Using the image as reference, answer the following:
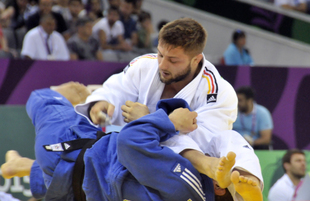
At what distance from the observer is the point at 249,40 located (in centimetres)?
855

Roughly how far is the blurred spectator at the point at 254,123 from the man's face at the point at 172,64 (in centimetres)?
243

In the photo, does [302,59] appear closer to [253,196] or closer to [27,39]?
[27,39]

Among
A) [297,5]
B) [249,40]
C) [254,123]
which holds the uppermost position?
[297,5]

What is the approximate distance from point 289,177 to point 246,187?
1794 mm

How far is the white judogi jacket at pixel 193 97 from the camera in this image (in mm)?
2111

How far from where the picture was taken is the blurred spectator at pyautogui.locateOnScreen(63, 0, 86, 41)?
641 centimetres

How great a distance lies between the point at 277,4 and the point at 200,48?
259 inches

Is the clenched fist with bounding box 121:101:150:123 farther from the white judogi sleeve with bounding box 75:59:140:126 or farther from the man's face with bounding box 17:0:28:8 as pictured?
the man's face with bounding box 17:0:28:8

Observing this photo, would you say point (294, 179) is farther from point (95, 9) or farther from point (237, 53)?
point (95, 9)

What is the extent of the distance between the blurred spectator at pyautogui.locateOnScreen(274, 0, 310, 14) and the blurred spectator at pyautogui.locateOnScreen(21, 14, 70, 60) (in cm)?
492

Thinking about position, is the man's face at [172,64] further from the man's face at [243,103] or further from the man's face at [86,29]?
the man's face at [86,29]

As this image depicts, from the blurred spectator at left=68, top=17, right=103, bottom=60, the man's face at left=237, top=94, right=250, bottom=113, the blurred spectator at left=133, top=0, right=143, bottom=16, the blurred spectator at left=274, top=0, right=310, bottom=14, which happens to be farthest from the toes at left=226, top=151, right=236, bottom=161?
the blurred spectator at left=274, top=0, right=310, bottom=14

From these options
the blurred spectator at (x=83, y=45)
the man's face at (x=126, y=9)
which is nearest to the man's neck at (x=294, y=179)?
the blurred spectator at (x=83, y=45)

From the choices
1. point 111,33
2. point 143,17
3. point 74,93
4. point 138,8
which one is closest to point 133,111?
point 74,93
